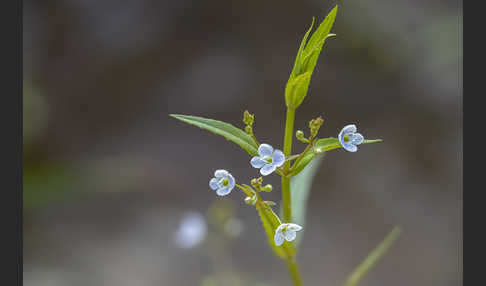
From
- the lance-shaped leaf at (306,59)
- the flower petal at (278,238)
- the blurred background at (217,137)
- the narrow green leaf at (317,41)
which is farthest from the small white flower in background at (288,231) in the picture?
Result: the blurred background at (217,137)

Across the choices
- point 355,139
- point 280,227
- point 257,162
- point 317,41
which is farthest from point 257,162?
point 317,41

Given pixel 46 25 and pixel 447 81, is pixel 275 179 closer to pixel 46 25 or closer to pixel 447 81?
pixel 447 81

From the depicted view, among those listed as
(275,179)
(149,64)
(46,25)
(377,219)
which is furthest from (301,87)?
(46,25)

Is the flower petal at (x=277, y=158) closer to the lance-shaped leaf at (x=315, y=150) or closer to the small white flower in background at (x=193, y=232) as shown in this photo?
the lance-shaped leaf at (x=315, y=150)

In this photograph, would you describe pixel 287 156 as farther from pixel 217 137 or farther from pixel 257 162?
pixel 217 137

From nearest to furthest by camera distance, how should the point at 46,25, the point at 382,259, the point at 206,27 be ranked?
the point at 382,259 < the point at 46,25 < the point at 206,27
